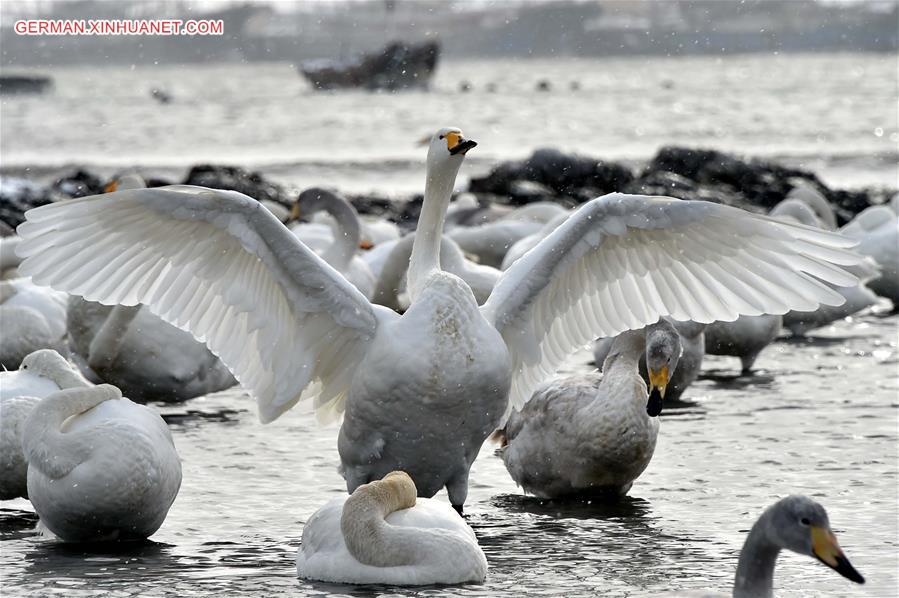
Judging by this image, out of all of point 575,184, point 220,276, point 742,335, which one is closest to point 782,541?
point 220,276

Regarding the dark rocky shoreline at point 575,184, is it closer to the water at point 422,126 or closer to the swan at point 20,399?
the water at point 422,126

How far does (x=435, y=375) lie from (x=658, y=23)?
607 ft

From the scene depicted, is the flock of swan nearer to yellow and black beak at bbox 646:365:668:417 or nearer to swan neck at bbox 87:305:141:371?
yellow and black beak at bbox 646:365:668:417

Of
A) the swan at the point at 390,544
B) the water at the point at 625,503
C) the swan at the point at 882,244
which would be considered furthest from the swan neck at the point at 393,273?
the swan at the point at 390,544

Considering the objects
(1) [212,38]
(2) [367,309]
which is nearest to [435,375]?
(2) [367,309]

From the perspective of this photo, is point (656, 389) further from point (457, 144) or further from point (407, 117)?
point (407, 117)

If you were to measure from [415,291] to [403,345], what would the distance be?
2.10ft

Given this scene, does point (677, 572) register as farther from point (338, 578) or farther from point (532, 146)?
point (532, 146)

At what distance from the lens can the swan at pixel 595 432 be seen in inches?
270

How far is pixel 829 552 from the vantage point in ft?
14.3

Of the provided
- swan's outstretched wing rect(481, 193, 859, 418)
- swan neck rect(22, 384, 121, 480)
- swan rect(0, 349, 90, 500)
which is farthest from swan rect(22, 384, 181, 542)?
swan's outstretched wing rect(481, 193, 859, 418)

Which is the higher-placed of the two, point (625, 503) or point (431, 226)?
point (431, 226)

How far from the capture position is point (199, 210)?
634 centimetres

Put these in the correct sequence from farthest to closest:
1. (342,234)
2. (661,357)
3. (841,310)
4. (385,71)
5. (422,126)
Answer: (385,71), (422,126), (342,234), (841,310), (661,357)
